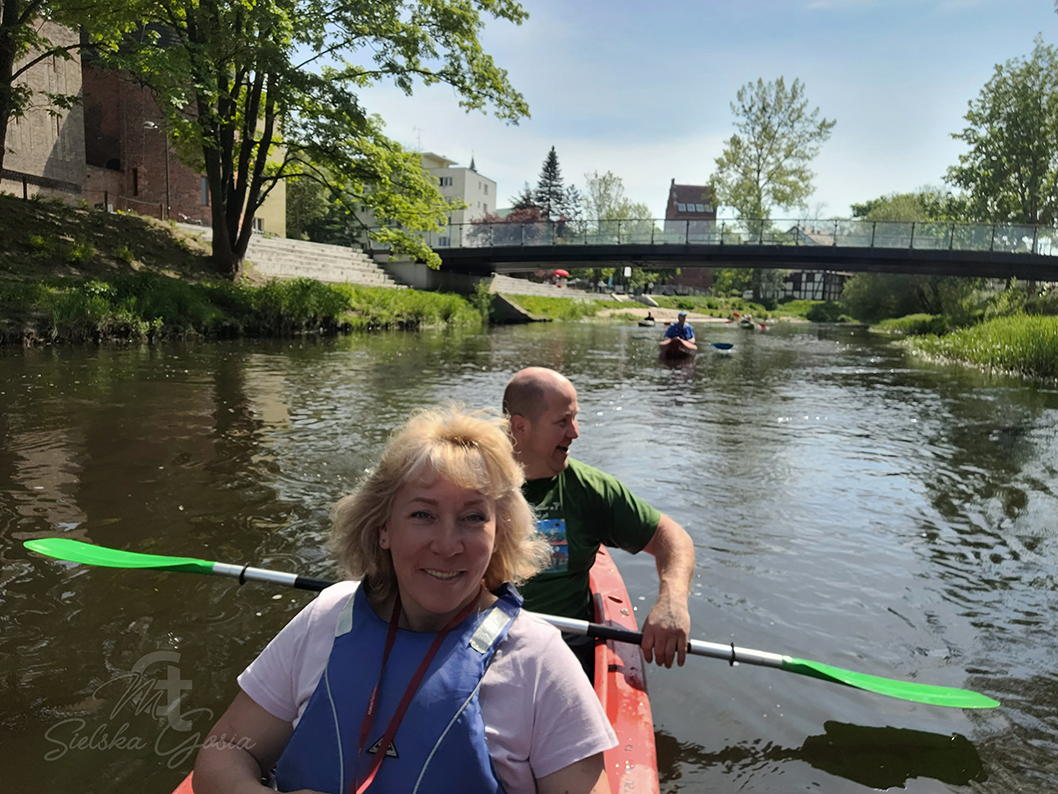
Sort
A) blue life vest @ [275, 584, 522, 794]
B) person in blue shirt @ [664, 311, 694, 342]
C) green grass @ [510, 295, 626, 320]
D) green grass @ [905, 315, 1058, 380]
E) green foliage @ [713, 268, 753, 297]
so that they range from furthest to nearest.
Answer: green foliage @ [713, 268, 753, 297] → green grass @ [510, 295, 626, 320] → person in blue shirt @ [664, 311, 694, 342] → green grass @ [905, 315, 1058, 380] → blue life vest @ [275, 584, 522, 794]

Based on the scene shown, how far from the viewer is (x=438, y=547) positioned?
67.6 inches

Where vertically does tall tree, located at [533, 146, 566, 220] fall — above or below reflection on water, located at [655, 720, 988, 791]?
above

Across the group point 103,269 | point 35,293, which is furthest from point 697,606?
point 103,269

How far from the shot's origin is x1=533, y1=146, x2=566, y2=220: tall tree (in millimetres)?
77938

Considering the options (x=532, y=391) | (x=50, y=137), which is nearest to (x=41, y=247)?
(x=50, y=137)

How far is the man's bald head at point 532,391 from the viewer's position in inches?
115

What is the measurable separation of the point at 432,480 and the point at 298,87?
18.1 meters

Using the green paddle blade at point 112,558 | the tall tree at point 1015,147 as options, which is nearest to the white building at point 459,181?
the tall tree at point 1015,147

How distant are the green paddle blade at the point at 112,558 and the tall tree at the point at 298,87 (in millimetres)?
13265

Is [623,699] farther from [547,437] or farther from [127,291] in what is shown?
[127,291]

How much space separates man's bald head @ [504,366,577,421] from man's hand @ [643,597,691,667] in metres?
0.86

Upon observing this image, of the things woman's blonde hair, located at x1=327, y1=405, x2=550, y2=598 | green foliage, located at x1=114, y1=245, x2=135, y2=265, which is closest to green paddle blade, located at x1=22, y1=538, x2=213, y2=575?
woman's blonde hair, located at x1=327, y1=405, x2=550, y2=598

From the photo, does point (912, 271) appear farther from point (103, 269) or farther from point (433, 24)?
point (103, 269)

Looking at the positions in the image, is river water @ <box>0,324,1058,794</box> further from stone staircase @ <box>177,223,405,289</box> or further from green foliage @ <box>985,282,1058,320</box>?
green foliage @ <box>985,282,1058,320</box>
